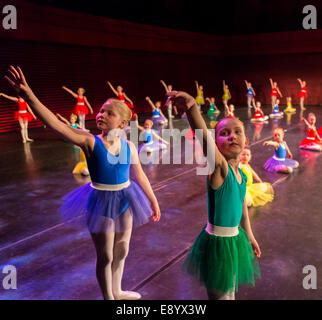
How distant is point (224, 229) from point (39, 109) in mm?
1321

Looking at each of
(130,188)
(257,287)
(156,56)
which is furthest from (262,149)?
(156,56)

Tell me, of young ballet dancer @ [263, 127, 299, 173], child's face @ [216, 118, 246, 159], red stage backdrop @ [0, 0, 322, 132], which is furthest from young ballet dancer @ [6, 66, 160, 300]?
red stage backdrop @ [0, 0, 322, 132]

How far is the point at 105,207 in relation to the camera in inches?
93.7

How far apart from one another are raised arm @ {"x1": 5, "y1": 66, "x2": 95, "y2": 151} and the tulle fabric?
3.07 meters

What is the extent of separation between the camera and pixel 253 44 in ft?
66.5

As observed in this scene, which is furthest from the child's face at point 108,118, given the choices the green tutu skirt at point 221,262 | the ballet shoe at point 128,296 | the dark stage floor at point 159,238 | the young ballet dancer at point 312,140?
the young ballet dancer at point 312,140

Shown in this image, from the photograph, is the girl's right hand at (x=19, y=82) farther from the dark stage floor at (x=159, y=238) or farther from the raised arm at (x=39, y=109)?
the dark stage floor at (x=159, y=238)

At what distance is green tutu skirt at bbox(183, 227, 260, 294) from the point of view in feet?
6.53

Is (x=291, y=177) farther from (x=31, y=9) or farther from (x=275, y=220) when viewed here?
(x=31, y=9)

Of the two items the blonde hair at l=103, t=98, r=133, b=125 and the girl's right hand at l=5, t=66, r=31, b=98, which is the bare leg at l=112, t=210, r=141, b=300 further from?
the girl's right hand at l=5, t=66, r=31, b=98

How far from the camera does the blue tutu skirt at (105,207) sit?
2.36 meters

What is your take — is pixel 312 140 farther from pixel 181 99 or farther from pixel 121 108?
pixel 181 99

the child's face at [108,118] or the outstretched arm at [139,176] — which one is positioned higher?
the child's face at [108,118]
